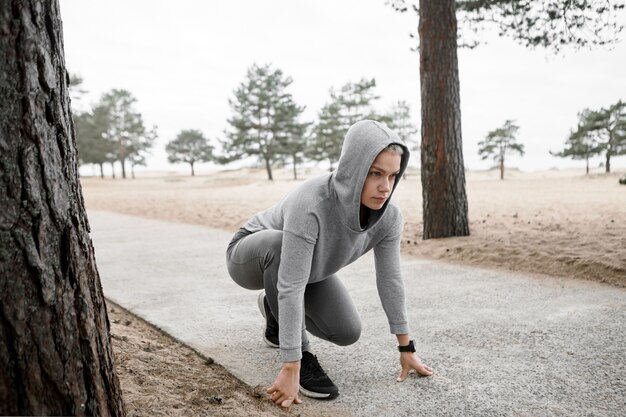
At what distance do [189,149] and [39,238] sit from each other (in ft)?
226

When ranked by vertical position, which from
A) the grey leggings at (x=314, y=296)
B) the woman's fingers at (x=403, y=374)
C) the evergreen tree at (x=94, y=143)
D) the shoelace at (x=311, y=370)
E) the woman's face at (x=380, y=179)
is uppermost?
the evergreen tree at (x=94, y=143)

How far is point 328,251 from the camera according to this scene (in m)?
2.52

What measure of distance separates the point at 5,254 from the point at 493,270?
16.0 feet

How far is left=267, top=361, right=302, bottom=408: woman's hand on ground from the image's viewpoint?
2.35m

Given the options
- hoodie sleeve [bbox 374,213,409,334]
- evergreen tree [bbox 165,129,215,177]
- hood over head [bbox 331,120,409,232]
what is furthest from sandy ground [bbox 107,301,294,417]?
evergreen tree [bbox 165,129,215,177]

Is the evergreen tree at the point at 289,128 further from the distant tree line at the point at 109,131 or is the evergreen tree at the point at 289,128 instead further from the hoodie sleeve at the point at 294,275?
the hoodie sleeve at the point at 294,275

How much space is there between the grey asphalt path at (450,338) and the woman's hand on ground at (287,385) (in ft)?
0.30

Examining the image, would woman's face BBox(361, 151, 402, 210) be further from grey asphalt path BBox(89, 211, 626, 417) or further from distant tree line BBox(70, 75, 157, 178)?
distant tree line BBox(70, 75, 157, 178)

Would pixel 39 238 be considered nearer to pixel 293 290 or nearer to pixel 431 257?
pixel 293 290

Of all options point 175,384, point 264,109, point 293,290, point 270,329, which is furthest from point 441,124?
point 264,109

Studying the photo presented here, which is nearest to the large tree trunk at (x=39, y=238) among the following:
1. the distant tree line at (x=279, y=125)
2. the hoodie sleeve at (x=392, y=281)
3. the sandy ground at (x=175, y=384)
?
the sandy ground at (x=175, y=384)

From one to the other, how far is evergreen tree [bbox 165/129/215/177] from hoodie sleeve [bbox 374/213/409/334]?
219ft

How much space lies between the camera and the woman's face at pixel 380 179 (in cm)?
226

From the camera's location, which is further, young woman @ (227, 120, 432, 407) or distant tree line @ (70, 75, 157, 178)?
distant tree line @ (70, 75, 157, 178)
